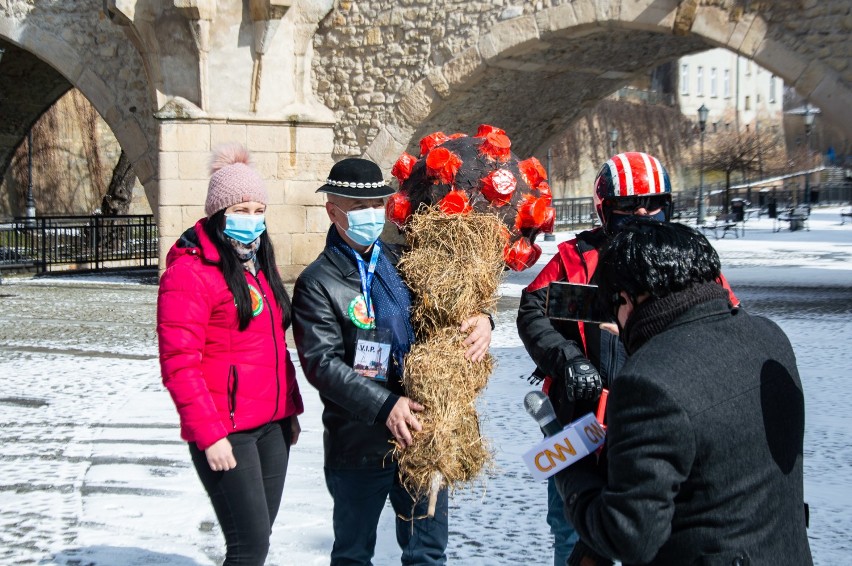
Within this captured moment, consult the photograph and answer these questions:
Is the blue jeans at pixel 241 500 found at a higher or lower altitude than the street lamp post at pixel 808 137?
lower

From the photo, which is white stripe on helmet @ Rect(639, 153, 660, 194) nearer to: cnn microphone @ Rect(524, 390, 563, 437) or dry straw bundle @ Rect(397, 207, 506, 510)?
dry straw bundle @ Rect(397, 207, 506, 510)

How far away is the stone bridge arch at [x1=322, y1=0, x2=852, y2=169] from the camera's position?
40.1 ft

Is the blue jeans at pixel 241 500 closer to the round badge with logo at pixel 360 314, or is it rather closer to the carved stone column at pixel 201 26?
the round badge with logo at pixel 360 314

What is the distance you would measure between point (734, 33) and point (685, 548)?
11591mm

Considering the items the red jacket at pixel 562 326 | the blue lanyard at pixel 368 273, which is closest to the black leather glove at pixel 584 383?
the red jacket at pixel 562 326

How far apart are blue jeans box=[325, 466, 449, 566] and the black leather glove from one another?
1.81 feet

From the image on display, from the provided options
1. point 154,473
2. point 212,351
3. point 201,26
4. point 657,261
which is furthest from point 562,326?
point 201,26

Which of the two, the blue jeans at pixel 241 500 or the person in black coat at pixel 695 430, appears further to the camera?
the blue jeans at pixel 241 500

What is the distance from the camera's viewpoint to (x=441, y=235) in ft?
9.95

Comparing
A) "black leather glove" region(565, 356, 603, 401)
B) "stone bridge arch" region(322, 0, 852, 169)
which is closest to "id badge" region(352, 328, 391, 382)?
"black leather glove" region(565, 356, 603, 401)

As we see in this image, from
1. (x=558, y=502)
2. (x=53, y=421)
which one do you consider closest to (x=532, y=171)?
(x=558, y=502)

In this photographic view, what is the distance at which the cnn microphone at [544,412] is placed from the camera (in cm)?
214

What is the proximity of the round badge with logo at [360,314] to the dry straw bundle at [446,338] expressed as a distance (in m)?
0.13

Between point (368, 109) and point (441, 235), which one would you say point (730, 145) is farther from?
point (441, 235)
